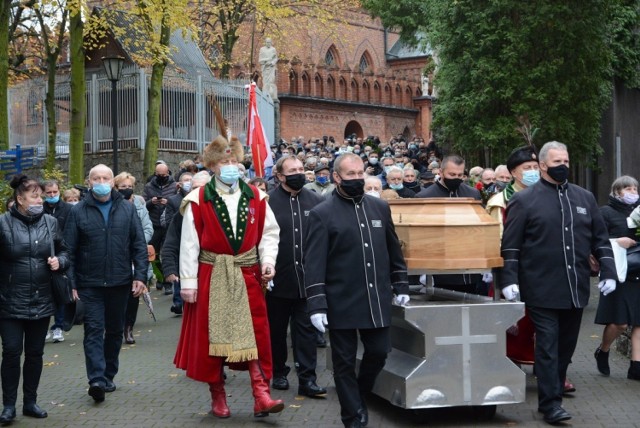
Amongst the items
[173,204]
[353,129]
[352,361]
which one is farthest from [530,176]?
[353,129]

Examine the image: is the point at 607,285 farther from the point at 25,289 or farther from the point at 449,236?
the point at 25,289

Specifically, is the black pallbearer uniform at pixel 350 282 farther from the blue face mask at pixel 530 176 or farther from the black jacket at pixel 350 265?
the blue face mask at pixel 530 176

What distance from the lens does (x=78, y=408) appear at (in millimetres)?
10422

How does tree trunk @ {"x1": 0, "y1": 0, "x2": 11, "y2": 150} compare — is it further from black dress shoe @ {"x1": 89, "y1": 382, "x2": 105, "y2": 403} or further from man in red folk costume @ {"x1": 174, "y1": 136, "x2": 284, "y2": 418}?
man in red folk costume @ {"x1": 174, "y1": 136, "x2": 284, "y2": 418}

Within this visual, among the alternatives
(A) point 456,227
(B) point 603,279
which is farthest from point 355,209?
(B) point 603,279

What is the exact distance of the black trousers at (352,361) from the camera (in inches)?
342

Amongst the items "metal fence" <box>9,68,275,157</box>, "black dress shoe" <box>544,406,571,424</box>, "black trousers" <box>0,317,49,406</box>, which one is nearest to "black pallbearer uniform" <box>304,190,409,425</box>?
"black dress shoe" <box>544,406,571,424</box>

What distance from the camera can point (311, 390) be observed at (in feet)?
34.8

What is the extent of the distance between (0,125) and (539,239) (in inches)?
594

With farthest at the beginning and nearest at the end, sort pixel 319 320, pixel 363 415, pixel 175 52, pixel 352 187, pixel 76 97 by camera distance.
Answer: pixel 175 52 < pixel 76 97 < pixel 363 415 < pixel 352 187 < pixel 319 320

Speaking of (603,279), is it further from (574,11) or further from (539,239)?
(574,11)

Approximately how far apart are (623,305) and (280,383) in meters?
3.53

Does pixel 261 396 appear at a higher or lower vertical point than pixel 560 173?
lower

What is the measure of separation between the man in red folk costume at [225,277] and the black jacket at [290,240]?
109cm
